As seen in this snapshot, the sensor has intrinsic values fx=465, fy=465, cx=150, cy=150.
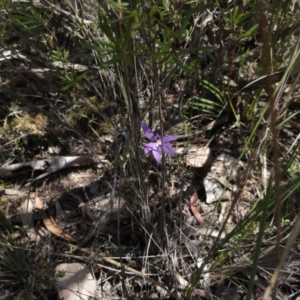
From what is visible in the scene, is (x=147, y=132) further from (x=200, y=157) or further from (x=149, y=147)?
(x=200, y=157)

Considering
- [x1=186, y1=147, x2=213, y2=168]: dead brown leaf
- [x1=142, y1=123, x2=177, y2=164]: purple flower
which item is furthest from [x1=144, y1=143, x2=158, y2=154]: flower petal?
[x1=186, y1=147, x2=213, y2=168]: dead brown leaf

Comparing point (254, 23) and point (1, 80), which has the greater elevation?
point (254, 23)

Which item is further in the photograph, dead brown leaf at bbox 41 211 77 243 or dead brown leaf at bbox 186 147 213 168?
dead brown leaf at bbox 186 147 213 168

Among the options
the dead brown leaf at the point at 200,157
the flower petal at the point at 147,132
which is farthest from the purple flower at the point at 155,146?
the dead brown leaf at the point at 200,157

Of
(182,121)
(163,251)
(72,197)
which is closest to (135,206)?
(163,251)

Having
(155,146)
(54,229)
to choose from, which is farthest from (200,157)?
(54,229)

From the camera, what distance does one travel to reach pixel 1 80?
205 centimetres

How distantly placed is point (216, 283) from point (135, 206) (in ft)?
1.25

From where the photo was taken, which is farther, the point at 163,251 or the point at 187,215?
the point at 187,215

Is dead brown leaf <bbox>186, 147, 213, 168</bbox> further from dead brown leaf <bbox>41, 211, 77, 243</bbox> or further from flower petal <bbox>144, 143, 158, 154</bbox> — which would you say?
dead brown leaf <bbox>41, 211, 77, 243</bbox>

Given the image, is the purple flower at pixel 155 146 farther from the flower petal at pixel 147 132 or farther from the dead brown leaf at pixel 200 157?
the dead brown leaf at pixel 200 157

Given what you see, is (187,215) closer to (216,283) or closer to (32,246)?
(216,283)

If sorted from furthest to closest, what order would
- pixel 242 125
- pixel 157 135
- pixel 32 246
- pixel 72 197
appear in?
1. pixel 242 125
2. pixel 72 197
3. pixel 32 246
4. pixel 157 135

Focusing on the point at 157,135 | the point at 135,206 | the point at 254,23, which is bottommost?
the point at 135,206
